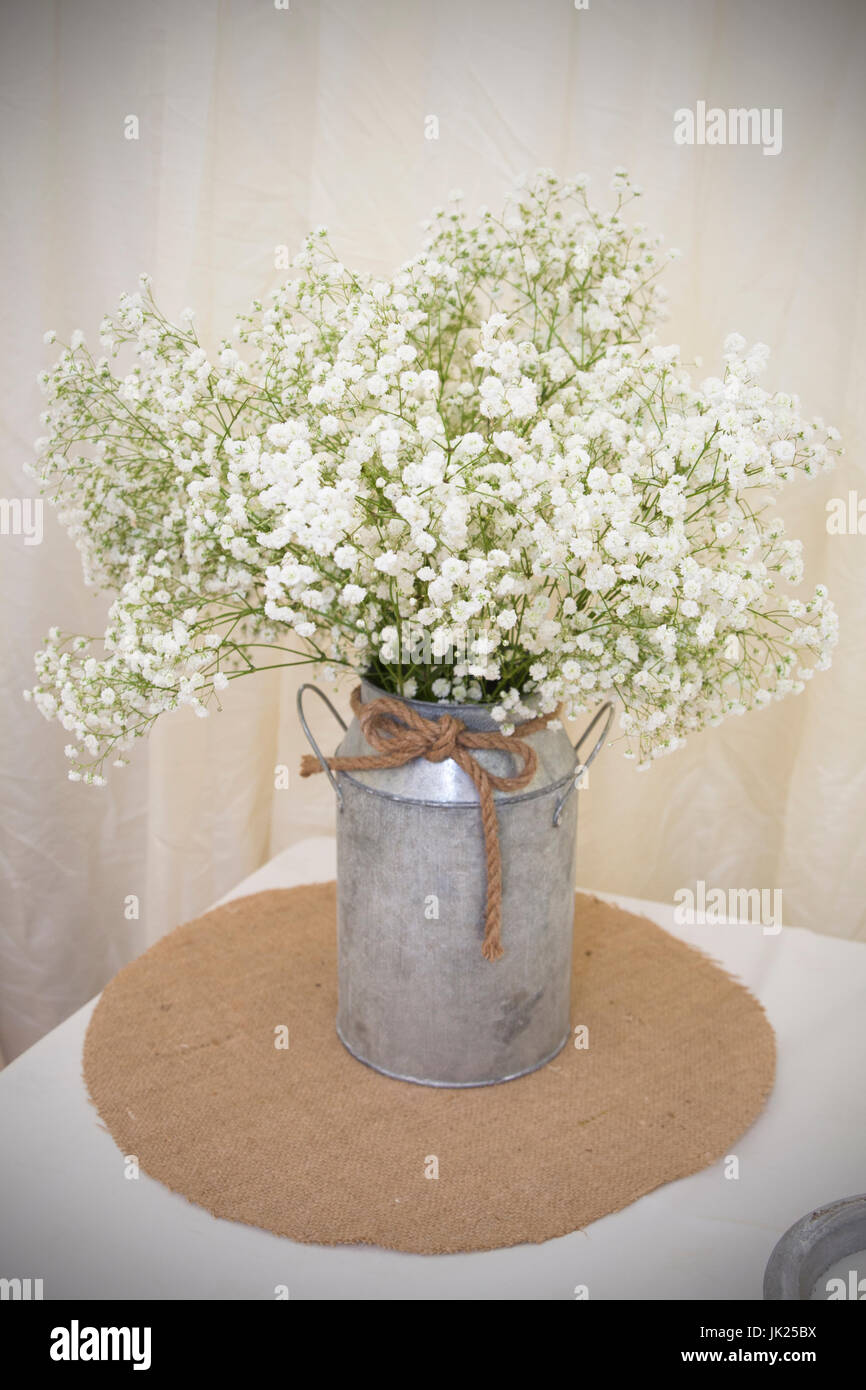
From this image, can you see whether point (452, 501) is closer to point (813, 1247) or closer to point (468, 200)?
point (813, 1247)

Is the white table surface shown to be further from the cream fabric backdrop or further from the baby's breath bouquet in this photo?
the cream fabric backdrop

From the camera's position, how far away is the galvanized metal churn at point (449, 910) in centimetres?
97

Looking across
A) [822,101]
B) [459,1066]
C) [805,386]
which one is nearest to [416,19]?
[822,101]

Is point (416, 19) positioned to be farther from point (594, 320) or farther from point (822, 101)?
point (594, 320)

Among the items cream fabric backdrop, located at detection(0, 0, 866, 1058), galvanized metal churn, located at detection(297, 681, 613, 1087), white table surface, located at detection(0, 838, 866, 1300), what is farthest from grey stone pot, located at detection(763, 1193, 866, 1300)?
cream fabric backdrop, located at detection(0, 0, 866, 1058)

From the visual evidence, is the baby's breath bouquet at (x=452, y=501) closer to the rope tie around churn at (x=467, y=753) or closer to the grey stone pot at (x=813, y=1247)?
the rope tie around churn at (x=467, y=753)

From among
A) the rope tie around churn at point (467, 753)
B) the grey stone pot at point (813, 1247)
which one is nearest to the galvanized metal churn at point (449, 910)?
the rope tie around churn at point (467, 753)

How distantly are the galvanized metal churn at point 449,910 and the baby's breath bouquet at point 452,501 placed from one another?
0.09 m

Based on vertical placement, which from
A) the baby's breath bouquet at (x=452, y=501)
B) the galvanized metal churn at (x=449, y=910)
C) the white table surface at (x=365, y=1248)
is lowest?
the white table surface at (x=365, y=1248)

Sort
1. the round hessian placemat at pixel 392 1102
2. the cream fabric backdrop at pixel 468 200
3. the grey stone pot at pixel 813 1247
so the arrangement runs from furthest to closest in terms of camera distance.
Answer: the cream fabric backdrop at pixel 468 200 < the round hessian placemat at pixel 392 1102 < the grey stone pot at pixel 813 1247

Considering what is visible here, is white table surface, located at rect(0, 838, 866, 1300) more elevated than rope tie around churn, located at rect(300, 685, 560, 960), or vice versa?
rope tie around churn, located at rect(300, 685, 560, 960)

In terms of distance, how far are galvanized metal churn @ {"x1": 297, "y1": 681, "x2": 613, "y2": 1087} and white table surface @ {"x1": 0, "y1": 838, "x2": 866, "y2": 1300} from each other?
196 mm

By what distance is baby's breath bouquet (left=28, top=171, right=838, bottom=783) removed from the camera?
794 millimetres

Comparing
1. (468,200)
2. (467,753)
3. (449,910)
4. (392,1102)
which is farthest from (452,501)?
(468,200)
